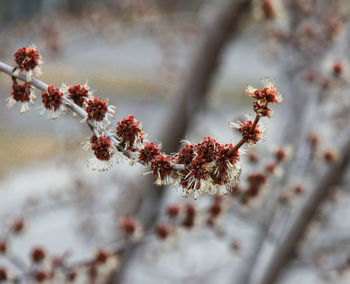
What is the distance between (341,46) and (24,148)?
691cm

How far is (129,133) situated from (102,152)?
2.5 inches

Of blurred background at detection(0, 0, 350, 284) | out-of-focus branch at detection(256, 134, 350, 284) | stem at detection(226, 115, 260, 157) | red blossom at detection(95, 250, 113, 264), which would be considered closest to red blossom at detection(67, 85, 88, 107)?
stem at detection(226, 115, 260, 157)

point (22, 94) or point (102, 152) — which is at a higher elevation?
point (22, 94)

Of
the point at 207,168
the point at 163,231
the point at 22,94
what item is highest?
the point at 163,231

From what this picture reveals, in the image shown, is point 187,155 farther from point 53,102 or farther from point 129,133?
point 53,102

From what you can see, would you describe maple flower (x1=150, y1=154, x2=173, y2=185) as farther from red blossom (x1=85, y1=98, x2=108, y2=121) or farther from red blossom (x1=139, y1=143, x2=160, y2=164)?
red blossom (x1=85, y1=98, x2=108, y2=121)

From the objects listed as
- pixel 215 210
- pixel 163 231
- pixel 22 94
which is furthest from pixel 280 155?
pixel 22 94

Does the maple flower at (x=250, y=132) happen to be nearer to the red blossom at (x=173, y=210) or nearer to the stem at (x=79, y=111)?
the stem at (x=79, y=111)

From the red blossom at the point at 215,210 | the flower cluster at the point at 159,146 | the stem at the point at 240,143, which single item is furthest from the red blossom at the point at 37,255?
the stem at the point at 240,143

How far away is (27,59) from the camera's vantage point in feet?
2.59

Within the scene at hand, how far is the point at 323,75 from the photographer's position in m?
2.22

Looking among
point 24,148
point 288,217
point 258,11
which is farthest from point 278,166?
point 24,148

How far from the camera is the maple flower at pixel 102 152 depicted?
725 mm

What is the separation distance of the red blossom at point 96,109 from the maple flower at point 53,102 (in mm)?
57
